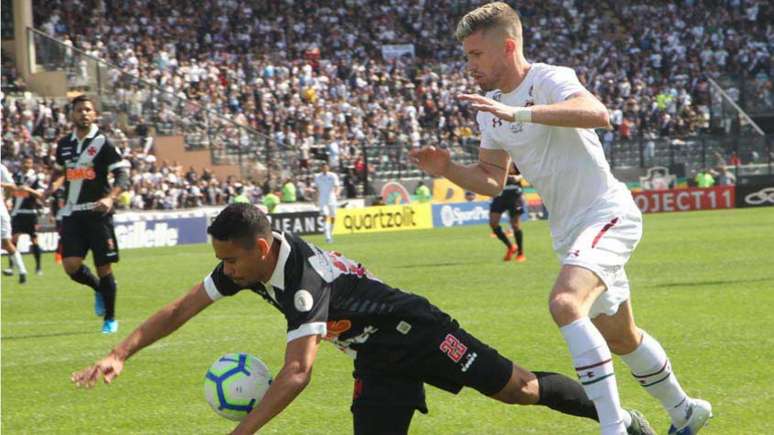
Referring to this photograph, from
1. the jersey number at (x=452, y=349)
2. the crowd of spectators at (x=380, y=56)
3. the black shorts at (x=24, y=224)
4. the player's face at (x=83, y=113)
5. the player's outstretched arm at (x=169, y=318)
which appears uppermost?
the crowd of spectators at (x=380, y=56)

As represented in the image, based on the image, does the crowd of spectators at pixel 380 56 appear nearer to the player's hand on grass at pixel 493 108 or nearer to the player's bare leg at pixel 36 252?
the player's bare leg at pixel 36 252

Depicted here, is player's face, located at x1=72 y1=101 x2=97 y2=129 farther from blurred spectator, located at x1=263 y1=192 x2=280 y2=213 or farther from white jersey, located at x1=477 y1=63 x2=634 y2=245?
blurred spectator, located at x1=263 y1=192 x2=280 y2=213

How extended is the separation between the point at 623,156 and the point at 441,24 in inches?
450

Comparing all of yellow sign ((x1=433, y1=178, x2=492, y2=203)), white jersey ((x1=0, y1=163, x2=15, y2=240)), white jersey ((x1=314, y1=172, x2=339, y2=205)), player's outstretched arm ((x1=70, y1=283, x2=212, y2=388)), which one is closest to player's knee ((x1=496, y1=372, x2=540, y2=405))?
player's outstretched arm ((x1=70, y1=283, x2=212, y2=388))

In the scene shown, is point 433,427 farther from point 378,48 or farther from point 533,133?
point 378,48

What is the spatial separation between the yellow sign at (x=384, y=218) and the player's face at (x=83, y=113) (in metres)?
26.5

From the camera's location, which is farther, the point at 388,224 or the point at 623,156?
the point at 623,156

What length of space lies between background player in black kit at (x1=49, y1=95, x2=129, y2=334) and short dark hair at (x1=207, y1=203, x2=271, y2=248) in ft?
26.7

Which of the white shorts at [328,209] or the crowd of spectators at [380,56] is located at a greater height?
the crowd of spectators at [380,56]

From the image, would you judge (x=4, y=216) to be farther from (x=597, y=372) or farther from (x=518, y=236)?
(x=597, y=372)

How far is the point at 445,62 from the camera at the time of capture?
174 feet

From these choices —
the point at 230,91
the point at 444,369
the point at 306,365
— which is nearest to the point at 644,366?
the point at 444,369

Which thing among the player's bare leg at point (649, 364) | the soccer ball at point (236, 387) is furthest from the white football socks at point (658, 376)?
the soccer ball at point (236, 387)

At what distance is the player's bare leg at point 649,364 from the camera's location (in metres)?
6.80
